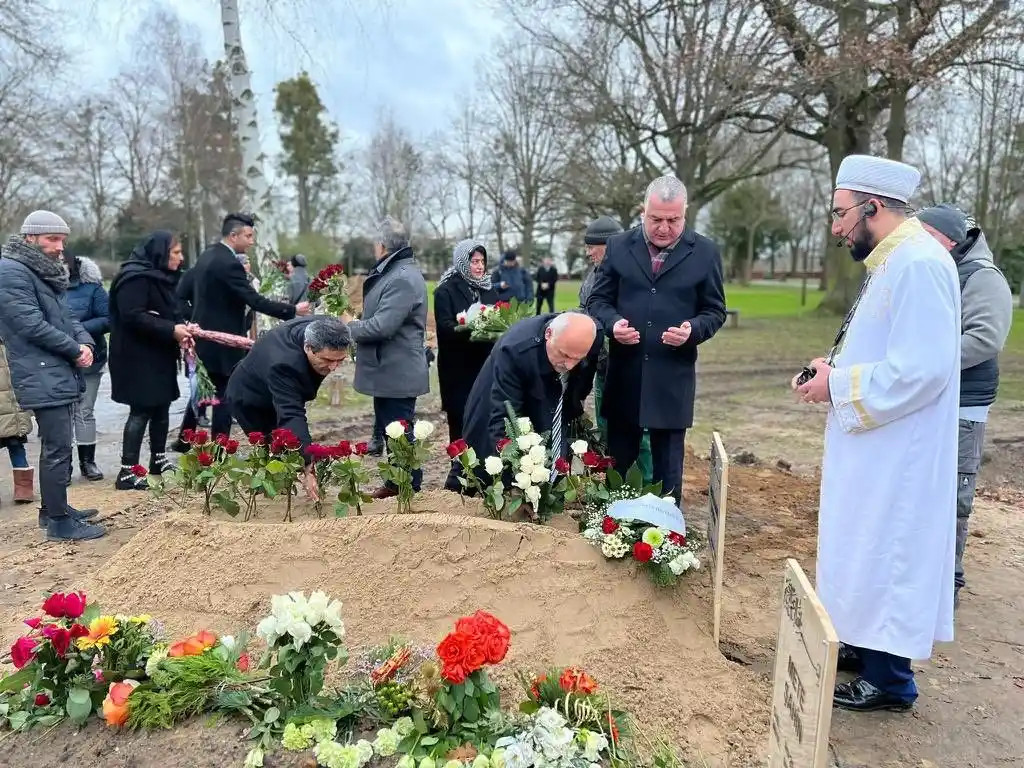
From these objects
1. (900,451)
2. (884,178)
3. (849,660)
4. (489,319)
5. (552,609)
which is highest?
(884,178)

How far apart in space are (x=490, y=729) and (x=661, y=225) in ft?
8.59

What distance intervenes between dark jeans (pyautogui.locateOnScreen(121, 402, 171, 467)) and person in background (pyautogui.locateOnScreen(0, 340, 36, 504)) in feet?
2.02

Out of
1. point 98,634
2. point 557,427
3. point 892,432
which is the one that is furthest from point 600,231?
point 98,634

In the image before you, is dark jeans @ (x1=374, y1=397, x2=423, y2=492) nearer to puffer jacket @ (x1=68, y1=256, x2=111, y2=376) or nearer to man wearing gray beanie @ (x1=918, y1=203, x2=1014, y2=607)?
puffer jacket @ (x1=68, y1=256, x2=111, y2=376)

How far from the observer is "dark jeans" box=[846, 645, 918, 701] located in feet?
9.96

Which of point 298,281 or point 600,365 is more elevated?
point 298,281

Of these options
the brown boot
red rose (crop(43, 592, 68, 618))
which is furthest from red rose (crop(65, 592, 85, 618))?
the brown boot

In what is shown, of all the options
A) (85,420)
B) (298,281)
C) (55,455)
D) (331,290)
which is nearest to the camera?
(55,455)

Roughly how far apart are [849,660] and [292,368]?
299 cm

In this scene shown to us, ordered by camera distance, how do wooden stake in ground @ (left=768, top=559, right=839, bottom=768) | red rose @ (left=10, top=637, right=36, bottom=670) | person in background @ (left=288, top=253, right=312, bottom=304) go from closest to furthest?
1. wooden stake in ground @ (left=768, top=559, right=839, bottom=768)
2. red rose @ (left=10, top=637, right=36, bottom=670)
3. person in background @ (left=288, top=253, right=312, bottom=304)

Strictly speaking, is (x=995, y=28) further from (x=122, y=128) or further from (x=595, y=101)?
(x=122, y=128)

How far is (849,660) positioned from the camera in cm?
341

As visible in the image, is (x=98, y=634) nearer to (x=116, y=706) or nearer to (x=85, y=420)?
(x=116, y=706)

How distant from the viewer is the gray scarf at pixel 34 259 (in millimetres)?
4551
